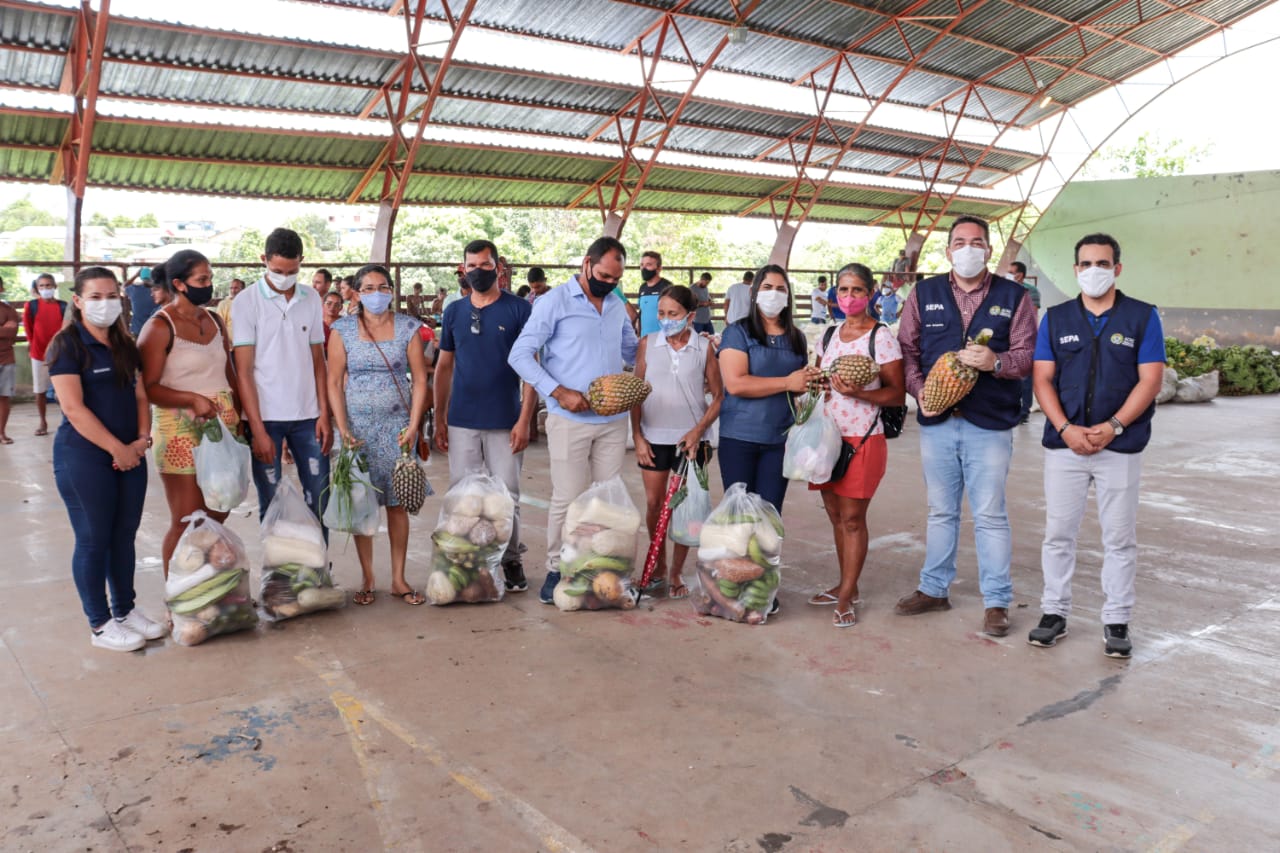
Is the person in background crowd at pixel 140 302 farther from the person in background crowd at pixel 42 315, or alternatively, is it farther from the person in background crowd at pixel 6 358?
the person in background crowd at pixel 6 358

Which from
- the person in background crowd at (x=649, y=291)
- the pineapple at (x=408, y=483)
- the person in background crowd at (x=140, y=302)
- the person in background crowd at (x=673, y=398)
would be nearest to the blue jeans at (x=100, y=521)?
the pineapple at (x=408, y=483)

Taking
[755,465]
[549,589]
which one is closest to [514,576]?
[549,589]

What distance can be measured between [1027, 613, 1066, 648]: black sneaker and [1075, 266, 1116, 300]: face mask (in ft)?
4.26

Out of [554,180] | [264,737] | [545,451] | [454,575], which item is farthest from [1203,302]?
[264,737]

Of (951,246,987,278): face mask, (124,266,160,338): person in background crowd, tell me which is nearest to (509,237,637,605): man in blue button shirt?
(951,246,987,278): face mask

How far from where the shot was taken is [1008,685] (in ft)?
11.5

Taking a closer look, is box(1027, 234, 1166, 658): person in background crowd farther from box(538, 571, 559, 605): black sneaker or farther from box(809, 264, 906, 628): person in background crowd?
box(538, 571, 559, 605): black sneaker

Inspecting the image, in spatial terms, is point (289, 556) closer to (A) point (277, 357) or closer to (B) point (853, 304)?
(A) point (277, 357)

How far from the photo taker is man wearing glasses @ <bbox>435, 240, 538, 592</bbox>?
4.38 metres

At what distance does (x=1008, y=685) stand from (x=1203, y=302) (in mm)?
19709

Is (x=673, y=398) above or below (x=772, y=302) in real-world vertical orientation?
below

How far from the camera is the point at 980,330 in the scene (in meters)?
3.97

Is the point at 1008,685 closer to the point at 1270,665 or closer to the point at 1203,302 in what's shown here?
the point at 1270,665

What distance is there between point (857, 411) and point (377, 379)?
2086mm
